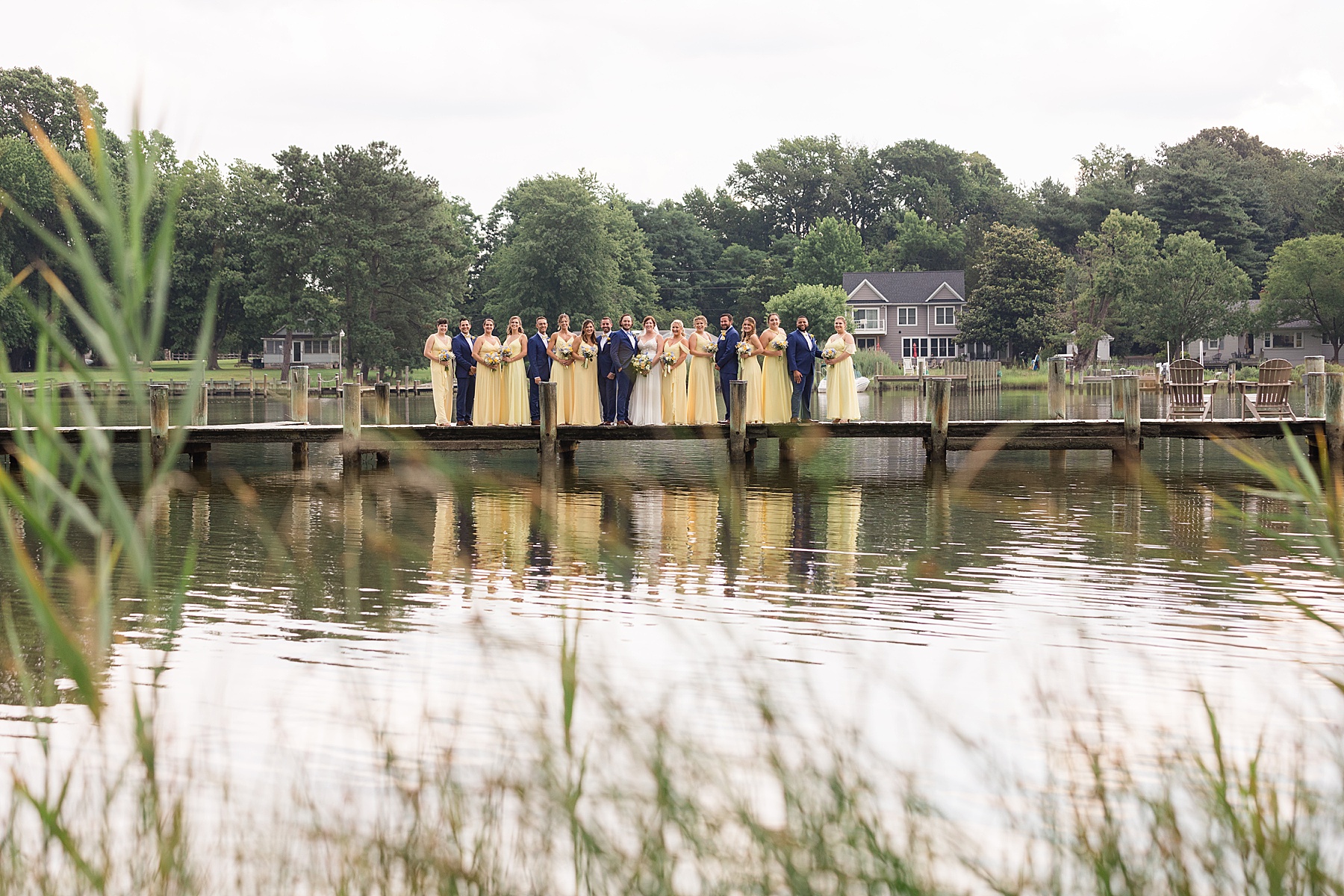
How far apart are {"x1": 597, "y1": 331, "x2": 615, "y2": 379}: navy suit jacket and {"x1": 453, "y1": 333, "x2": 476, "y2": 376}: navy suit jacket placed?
1996mm

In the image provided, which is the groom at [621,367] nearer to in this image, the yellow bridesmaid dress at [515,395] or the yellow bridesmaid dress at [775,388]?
the yellow bridesmaid dress at [515,395]

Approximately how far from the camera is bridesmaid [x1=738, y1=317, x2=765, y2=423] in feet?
69.5

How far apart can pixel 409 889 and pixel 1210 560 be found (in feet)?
32.9

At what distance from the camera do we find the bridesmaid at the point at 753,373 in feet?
69.5

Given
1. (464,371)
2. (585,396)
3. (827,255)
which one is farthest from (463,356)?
(827,255)

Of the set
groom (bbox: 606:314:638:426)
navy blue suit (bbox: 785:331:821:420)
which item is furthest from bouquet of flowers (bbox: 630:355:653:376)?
navy blue suit (bbox: 785:331:821:420)

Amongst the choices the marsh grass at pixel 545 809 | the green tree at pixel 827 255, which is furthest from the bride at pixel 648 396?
the green tree at pixel 827 255

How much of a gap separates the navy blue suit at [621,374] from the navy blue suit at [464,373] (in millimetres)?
2225

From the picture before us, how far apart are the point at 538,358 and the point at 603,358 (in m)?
1.03

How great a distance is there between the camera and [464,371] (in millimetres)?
22062

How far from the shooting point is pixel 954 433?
21141 mm

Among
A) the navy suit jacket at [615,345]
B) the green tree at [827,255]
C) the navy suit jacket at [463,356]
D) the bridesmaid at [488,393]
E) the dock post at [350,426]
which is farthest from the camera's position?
the green tree at [827,255]

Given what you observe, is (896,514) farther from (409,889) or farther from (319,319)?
(319,319)

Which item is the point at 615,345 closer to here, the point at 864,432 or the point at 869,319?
the point at 864,432
